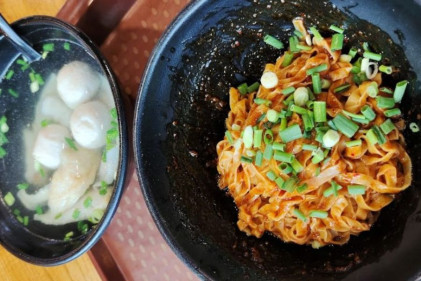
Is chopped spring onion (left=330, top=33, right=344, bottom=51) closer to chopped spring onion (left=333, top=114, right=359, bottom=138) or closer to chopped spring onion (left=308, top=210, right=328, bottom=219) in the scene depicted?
chopped spring onion (left=333, top=114, right=359, bottom=138)

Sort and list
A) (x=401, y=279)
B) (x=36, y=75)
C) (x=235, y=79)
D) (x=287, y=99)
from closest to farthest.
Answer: (x=401, y=279) → (x=287, y=99) → (x=235, y=79) → (x=36, y=75)

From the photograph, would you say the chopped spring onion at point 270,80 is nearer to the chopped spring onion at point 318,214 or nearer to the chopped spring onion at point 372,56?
the chopped spring onion at point 372,56

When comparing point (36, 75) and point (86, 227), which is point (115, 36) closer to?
point (36, 75)

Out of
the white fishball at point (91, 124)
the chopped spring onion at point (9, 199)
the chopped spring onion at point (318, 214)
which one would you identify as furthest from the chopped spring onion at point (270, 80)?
the chopped spring onion at point (9, 199)

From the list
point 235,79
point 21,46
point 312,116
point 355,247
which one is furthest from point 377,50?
point 21,46

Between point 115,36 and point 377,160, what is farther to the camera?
point 115,36

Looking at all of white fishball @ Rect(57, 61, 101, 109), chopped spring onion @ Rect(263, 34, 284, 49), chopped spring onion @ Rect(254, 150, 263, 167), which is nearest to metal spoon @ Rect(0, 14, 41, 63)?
Answer: white fishball @ Rect(57, 61, 101, 109)
